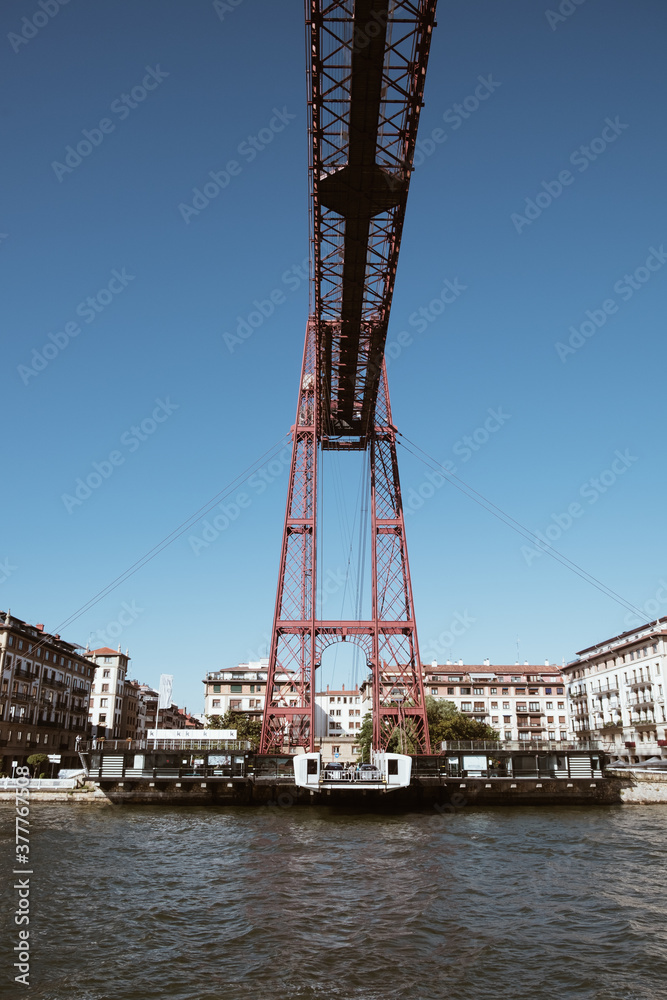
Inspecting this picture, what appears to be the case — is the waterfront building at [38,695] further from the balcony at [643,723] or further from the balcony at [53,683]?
the balcony at [643,723]

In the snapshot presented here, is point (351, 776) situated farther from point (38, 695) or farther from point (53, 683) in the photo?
point (53, 683)

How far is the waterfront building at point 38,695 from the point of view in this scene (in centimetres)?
5278

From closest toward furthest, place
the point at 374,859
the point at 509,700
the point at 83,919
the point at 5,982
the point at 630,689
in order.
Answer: the point at 5,982, the point at 83,919, the point at 374,859, the point at 630,689, the point at 509,700

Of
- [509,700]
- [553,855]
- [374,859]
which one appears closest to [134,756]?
[374,859]

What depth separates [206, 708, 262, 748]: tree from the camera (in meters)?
62.5

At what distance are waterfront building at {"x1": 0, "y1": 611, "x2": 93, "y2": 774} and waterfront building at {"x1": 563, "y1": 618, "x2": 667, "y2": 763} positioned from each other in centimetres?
4185

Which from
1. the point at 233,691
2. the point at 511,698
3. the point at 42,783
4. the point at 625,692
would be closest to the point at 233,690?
the point at 233,691

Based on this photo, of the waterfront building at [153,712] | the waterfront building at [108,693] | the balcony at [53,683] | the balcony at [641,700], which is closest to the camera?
the balcony at [53,683]

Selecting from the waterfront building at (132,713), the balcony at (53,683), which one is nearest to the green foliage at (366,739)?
the balcony at (53,683)

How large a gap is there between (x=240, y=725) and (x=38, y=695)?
16.6 meters

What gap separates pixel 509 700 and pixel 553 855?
69.0 metres

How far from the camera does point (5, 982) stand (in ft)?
31.5

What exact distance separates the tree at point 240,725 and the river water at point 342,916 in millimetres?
39160

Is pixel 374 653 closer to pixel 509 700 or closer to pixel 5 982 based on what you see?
pixel 5 982
